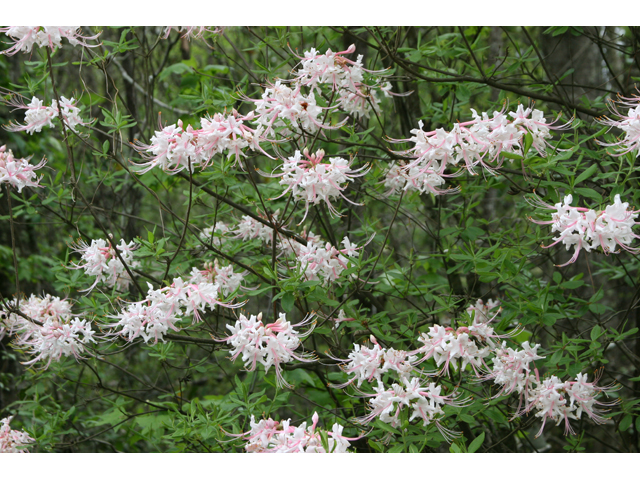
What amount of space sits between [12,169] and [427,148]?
1671 millimetres

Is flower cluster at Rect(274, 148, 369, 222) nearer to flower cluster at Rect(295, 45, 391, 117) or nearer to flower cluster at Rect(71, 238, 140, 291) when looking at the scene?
flower cluster at Rect(295, 45, 391, 117)

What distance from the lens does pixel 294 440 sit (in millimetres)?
1628

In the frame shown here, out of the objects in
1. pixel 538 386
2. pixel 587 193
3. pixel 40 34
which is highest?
pixel 40 34

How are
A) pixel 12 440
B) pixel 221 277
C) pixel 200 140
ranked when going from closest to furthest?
pixel 200 140 → pixel 221 277 → pixel 12 440

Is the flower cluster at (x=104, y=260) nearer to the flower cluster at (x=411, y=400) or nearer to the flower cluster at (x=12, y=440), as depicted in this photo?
the flower cluster at (x=12, y=440)

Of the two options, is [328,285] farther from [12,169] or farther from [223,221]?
[12,169]

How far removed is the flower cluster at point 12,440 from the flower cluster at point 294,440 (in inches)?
54.0

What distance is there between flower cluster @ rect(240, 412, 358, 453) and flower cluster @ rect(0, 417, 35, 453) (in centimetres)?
137

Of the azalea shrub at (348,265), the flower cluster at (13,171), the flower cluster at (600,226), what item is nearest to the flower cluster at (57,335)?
the azalea shrub at (348,265)

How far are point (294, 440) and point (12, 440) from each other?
166cm

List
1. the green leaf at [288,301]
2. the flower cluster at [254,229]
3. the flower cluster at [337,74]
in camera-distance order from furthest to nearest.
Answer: the flower cluster at [254,229] → the flower cluster at [337,74] → the green leaf at [288,301]

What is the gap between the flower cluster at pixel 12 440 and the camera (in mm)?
2474

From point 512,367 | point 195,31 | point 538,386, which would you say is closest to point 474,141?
point 512,367

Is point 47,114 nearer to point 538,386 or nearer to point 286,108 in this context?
point 286,108
